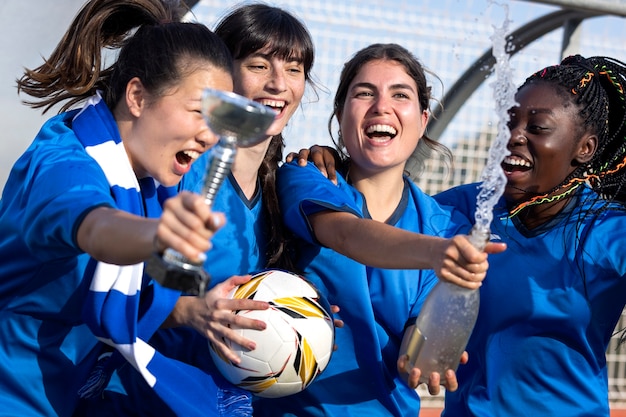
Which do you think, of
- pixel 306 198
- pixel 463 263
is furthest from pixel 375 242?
pixel 463 263

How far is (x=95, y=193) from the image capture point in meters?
2.15

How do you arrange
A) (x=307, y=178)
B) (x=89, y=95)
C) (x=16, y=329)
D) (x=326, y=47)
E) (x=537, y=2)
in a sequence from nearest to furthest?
1. (x=16, y=329)
2. (x=89, y=95)
3. (x=307, y=178)
4. (x=537, y=2)
5. (x=326, y=47)

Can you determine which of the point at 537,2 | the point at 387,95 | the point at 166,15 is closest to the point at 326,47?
the point at 537,2

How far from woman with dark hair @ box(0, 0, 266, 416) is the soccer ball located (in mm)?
65

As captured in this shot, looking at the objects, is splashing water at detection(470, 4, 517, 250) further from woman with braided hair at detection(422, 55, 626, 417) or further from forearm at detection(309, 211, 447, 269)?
woman with braided hair at detection(422, 55, 626, 417)

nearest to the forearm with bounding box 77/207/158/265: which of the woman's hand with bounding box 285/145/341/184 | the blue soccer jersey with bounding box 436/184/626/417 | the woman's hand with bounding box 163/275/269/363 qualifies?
the woman's hand with bounding box 163/275/269/363

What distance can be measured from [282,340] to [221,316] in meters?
0.19

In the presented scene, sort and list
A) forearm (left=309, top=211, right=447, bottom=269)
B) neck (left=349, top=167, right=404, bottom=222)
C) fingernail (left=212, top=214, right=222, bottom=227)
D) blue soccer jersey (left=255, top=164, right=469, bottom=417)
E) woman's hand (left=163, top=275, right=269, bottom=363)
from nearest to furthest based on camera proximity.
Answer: fingernail (left=212, top=214, right=222, bottom=227)
forearm (left=309, top=211, right=447, bottom=269)
woman's hand (left=163, top=275, right=269, bottom=363)
blue soccer jersey (left=255, top=164, right=469, bottom=417)
neck (left=349, top=167, right=404, bottom=222)

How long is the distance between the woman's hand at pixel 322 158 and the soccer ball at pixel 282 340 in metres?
0.52

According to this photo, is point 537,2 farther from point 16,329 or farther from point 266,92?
point 16,329

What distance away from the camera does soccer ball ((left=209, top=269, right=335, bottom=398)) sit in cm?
274

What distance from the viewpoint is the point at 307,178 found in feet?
10.2

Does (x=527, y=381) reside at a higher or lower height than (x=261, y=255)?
lower

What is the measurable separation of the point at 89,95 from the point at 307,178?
2.48 ft
